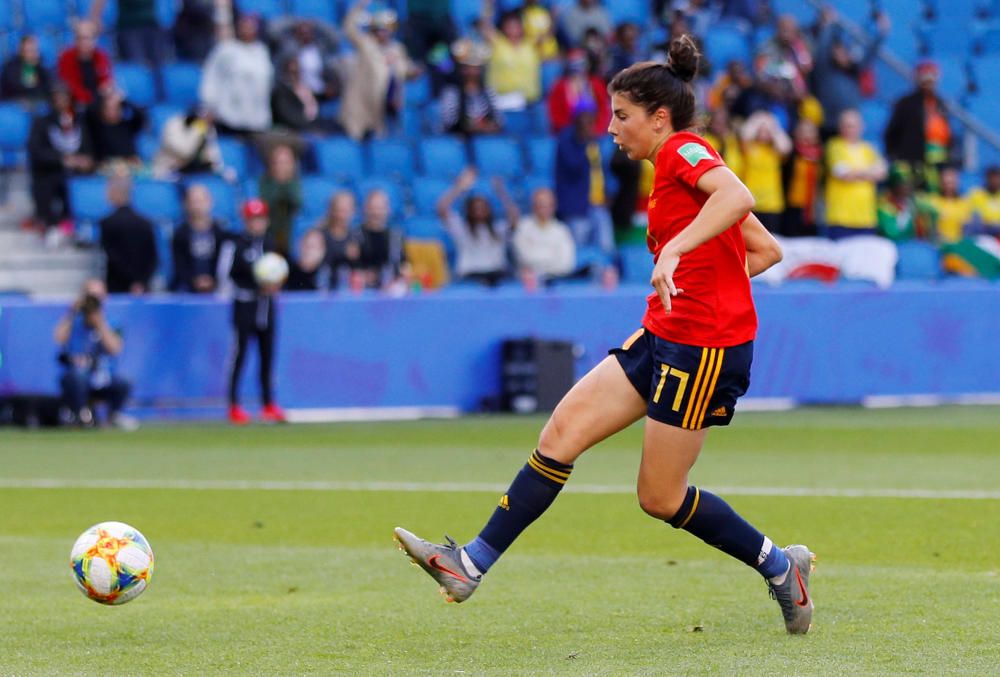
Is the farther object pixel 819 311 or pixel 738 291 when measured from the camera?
pixel 819 311

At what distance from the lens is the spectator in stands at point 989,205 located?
22703 mm

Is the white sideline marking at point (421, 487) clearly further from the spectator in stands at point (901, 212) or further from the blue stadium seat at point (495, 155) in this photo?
the spectator in stands at point (901, 212)

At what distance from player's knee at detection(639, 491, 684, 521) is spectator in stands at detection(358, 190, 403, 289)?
12.4 meters

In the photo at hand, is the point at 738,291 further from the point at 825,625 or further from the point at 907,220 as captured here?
the point at 907,220

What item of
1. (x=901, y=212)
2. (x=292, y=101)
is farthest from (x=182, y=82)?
(x=901, y=212)

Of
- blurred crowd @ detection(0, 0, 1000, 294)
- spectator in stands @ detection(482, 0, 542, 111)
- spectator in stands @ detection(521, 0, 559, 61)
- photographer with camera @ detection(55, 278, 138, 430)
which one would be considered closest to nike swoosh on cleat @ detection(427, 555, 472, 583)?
photographer with camera @ detection(55, 278, 138, 430)

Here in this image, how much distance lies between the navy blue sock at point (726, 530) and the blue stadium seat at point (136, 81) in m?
15.3

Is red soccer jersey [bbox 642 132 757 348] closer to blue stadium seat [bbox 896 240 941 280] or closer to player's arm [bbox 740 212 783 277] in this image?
player's arm [bbox 740 212 783 277]

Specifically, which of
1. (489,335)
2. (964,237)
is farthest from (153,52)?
(964,237)

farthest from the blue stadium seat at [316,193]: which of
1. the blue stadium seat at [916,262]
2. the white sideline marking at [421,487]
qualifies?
the white sideline marking at [421,487]

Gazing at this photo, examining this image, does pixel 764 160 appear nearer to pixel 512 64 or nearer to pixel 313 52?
pixel 512 64

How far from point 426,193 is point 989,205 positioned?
7.11 metres

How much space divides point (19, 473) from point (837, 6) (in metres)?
16.7

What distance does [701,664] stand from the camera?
5863 mm
